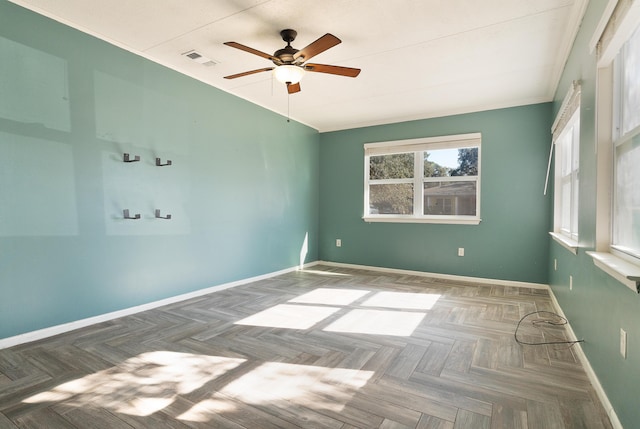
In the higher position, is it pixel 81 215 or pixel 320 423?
pixel 81 215

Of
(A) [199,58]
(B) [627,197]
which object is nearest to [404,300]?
(B) [627,197]

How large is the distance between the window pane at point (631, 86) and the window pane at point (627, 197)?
109 millimetres

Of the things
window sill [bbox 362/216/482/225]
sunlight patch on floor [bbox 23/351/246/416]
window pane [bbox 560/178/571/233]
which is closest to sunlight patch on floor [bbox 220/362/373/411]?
sunlight patch on floor [bbox 23/351/246/416]

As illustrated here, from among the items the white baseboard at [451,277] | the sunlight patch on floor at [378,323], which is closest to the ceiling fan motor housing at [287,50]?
the sunlight patch on floor at [378,323]

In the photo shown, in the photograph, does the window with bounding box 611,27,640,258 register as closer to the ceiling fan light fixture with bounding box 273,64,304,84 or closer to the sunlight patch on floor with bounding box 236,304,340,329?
the ceiling fan light fixture with bounding box 273,64,304,84

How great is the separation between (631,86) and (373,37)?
1.75m

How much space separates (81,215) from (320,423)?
7.89 feet

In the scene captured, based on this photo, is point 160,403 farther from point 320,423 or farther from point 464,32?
point 464,32

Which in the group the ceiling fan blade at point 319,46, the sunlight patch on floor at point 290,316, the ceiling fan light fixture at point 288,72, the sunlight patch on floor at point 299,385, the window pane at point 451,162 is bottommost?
the sunlight patch on floor at point 290,316

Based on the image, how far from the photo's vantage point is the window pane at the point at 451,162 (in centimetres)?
456

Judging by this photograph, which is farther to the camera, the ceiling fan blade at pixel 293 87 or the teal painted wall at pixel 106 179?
the ceiling fan blade at pixel 293 87

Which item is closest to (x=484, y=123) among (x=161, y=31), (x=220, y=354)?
(x=161, y=31)

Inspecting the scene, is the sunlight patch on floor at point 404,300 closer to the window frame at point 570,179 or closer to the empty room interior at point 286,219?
the empty room interior at point 286,219

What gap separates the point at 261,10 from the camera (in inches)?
92.4
